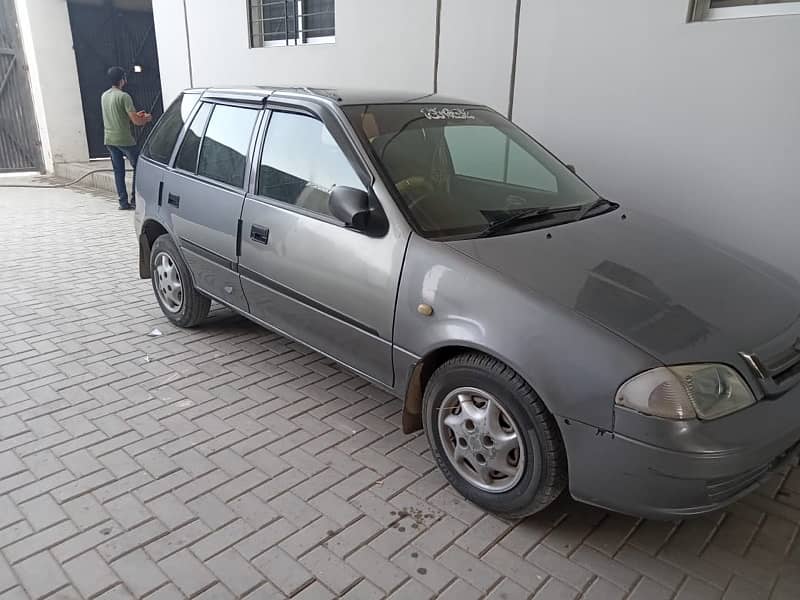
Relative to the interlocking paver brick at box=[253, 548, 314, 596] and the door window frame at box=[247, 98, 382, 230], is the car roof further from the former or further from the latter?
the interlocking paver brick at box=[253, 548, 314, 596]

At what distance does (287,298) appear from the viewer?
11.5 feet

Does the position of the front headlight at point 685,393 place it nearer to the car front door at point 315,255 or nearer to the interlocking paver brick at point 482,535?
the interlocking paver brick at point 482,535

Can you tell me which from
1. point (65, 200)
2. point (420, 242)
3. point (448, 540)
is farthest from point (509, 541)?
point (65, 200)

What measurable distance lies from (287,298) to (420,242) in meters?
1.06

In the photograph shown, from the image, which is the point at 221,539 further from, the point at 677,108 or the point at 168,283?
the point at 677,108

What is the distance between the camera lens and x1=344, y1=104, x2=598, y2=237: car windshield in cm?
297

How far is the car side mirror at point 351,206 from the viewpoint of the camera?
9.50 feet

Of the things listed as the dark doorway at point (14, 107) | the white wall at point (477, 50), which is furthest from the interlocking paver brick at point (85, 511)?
the dark doorway at point (14, 107)

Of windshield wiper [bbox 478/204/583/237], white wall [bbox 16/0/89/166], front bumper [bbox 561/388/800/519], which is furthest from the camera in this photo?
white wall [bbox 16/0/89/166]

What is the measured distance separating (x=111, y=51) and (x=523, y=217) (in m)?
12.5

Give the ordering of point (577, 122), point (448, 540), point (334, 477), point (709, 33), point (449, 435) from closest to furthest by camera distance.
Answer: point (448, 540) < point (449, 435) < point (334, 477) < point (709, 33) < point (577, 122)

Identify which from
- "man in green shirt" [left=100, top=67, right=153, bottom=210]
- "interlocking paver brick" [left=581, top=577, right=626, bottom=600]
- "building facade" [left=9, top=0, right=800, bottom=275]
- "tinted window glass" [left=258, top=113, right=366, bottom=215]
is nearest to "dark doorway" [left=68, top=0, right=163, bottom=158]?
"man in green shirt" [left=100, top=67, right=153, bottom=210]

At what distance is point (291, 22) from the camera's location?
767cm

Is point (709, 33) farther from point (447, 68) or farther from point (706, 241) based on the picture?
point (447, 68)
